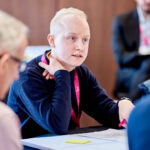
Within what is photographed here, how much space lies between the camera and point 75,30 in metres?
2.00

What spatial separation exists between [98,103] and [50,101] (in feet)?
1.23

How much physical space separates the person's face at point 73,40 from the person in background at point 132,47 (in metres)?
2.19

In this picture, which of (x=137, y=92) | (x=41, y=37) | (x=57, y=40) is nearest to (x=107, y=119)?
(x=57, y=40)

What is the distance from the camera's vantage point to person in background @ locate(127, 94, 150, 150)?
104cm

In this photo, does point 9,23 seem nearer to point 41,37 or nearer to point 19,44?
point 19,44

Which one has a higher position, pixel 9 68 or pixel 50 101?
pixel 9 68

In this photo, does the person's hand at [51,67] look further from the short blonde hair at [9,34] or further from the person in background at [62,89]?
the short blonde hair at [9,34]

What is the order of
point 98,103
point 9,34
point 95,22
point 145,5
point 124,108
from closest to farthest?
point 9,34 → point 124,108 → point 98,103 → point 145,5 → point 95,22

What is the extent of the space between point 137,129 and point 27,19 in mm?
3495

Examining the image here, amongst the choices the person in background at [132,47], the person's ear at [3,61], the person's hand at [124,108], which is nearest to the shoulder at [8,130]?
the person's ear at [3,61]

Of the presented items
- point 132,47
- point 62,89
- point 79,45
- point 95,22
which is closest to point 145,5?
point 132,47

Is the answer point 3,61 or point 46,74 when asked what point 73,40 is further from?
point 3,61

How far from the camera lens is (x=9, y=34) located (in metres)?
1.16

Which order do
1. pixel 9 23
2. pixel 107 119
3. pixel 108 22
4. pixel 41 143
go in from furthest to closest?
1. pixel 108 22
2. pixel 107 119
3. pixel 41 143
4. pixel 9 23
